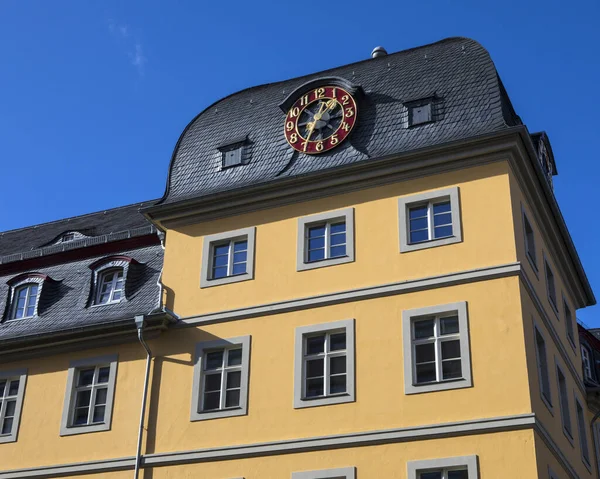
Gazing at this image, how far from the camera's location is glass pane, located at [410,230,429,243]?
24125 mm

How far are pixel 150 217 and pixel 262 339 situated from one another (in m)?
5.40

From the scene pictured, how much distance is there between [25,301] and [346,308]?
1066cm

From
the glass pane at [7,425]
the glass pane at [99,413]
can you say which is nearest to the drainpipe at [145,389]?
the glass pane at [99,413]

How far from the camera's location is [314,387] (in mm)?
23562

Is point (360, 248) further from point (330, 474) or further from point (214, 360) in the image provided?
point (330, 474)

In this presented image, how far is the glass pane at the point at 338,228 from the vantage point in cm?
2528

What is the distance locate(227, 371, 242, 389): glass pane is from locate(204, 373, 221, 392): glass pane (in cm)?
32

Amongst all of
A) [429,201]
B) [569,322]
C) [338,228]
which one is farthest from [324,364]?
[569,322]

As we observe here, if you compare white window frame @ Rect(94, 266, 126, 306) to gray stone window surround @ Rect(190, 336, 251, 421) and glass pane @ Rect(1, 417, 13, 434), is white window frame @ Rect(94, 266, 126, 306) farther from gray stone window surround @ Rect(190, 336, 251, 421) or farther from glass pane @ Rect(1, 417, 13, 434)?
glass pane @ Rect(1, 417, 13, 434)

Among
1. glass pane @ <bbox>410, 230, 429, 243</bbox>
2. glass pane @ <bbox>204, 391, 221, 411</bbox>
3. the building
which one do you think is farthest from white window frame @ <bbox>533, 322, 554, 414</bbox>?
glass pane @ <bbox>204, 391, 221, 411</bbox>

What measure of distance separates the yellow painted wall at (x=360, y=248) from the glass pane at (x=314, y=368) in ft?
5.78

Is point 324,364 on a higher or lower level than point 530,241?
lower

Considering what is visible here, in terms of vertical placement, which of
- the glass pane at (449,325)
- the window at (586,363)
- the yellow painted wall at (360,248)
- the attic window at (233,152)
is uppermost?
the attic window at (233,152)

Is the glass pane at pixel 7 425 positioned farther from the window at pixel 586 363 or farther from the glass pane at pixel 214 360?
the window at pixel 586 363
